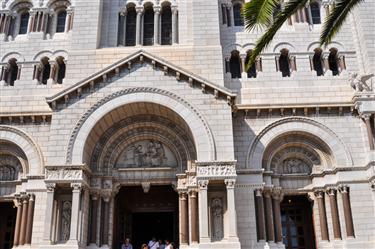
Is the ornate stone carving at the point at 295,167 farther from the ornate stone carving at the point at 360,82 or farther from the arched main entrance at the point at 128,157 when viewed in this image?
the arched main entrance at the point at 128,157

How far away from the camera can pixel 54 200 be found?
2117 cm

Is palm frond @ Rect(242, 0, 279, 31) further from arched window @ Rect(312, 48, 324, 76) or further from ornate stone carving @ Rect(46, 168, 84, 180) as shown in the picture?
arched window @ Rect(312, 48, 324, 76)

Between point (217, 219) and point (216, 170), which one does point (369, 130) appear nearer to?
point (216, 170)

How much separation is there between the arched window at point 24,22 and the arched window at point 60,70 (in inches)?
150

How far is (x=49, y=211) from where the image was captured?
2066 centimetres

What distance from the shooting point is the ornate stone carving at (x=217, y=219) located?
21016mm

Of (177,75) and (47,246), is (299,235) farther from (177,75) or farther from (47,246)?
(47,246)

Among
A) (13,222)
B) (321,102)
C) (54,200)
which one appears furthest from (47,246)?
(321,102)

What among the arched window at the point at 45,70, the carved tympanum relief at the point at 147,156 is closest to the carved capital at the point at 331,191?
the carved tympanum relief at the point at 147,156

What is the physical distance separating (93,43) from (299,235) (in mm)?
17185

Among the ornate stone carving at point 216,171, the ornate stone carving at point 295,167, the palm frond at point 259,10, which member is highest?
the palm frond at point 259,10

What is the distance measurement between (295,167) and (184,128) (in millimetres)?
6980

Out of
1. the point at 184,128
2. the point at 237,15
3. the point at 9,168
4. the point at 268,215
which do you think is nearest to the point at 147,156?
the point at 184,128

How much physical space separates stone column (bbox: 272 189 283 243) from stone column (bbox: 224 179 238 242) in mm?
3733
